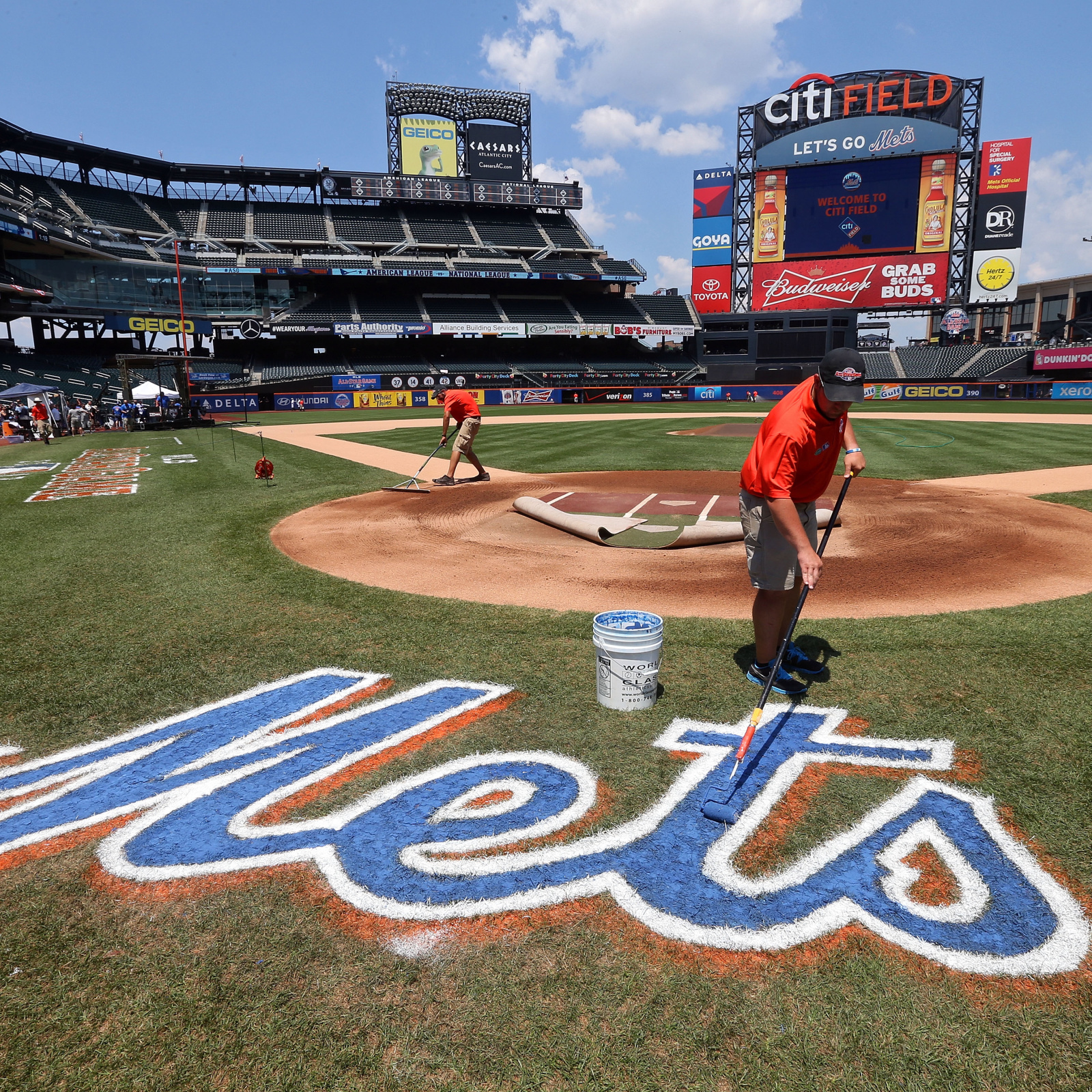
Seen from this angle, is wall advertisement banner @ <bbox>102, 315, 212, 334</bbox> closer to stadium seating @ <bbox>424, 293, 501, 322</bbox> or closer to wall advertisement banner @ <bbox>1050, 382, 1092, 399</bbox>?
stadium seating @ <bbox>424, 293, 501, 322</bbox>

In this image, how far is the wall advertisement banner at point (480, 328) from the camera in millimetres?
55237

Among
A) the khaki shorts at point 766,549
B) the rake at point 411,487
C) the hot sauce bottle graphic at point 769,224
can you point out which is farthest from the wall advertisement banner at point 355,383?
the khaki shorts at point 766,549

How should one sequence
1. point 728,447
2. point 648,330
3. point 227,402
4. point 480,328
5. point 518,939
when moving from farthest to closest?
point 648,330 → point 480,328 → point 227,402 → point 728,447 → point 518,939

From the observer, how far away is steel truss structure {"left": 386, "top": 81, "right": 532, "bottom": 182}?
6425 centimetres

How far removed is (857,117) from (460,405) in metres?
54.5

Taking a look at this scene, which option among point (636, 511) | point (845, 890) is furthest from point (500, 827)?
point (636, 511)

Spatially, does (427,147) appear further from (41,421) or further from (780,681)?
(780,681)

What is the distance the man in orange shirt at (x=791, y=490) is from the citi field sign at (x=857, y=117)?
194 feet

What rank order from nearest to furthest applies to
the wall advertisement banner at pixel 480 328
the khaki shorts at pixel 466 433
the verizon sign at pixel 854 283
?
1. the khaki shorts at pixel 466 433
2. the verizon sign at pixel 854 283
3. the wall advertisement banner at pixel 480 328

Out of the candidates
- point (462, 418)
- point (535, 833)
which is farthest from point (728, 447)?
point (535, 833)

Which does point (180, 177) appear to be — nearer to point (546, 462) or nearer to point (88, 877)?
point (546, 462)

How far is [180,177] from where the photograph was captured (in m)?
61.8

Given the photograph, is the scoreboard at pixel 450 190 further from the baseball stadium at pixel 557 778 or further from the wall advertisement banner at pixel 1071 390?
the baseball stadium at pixel 557 778

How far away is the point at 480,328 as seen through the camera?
55.8 metres
